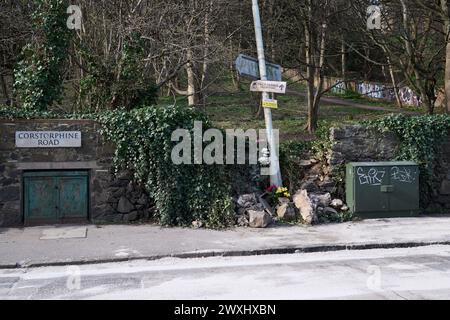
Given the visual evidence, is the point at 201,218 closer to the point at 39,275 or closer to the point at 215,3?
the point at 39,275

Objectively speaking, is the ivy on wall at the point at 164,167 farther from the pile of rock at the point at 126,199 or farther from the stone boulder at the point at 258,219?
the stone boulder at the point at 258,219

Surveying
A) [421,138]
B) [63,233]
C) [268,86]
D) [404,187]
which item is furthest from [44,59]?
[421,138]

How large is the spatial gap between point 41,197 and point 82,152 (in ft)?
4.10

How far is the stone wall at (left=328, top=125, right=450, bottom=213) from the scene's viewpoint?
12844 mm

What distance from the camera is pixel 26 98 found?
44.9 feet

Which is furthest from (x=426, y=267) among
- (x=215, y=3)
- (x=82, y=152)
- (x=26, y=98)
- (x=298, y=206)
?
(x=215, y=3)

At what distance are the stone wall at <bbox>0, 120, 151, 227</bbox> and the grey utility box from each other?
4.56 meters

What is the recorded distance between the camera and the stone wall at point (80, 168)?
37.1 feet

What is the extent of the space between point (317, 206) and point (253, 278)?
4.82 meters

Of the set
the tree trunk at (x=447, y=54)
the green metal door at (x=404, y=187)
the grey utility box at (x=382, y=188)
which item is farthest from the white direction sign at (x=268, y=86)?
the tree trunk at (x=447, y=54)

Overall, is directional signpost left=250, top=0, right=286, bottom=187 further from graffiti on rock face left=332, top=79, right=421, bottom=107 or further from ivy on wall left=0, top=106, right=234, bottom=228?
graffiti on rock face left=332, top=79, right=421, bottom=107

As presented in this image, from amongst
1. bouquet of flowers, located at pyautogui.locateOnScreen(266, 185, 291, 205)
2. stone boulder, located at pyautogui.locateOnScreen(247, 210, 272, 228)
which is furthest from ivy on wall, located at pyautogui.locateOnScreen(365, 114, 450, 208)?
stone boulder, located at pyautogui.locateOnScreen(247, 210, 272, 228)

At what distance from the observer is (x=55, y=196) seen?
11516 millimetres

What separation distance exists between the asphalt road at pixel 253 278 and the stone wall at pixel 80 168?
10.1 feet
